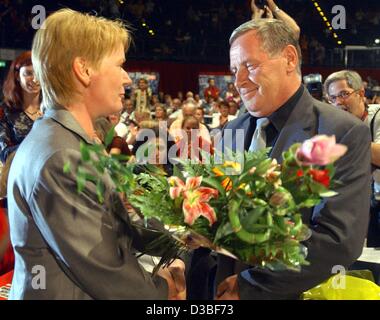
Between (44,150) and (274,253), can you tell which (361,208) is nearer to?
(274,253)

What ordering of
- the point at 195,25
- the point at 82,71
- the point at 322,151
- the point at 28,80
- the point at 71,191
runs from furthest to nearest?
the point at 195,25, the point at 28,80, the point at 82,71, the point at 71,191, the point at 322,151

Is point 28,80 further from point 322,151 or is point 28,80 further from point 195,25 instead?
point 195,25

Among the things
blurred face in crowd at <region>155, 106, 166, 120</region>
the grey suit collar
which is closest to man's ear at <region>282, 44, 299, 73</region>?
the grey suit collar

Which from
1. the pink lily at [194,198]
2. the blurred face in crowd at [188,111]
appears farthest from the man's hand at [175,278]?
the blurred face in crowd at [188,111]

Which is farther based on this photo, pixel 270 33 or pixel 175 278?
pixel 270 33

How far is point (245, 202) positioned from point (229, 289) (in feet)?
1.13

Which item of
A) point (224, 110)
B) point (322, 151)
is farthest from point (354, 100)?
point (224, 110)

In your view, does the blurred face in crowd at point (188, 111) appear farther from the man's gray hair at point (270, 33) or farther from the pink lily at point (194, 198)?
the pink lily at point (194, 198)

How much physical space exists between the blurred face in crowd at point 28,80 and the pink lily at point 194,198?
220cm

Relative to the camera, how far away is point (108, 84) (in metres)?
1.28

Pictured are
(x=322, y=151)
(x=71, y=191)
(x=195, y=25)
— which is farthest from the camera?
(x=195, y=25)

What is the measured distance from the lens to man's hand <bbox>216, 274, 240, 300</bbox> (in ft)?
4.61

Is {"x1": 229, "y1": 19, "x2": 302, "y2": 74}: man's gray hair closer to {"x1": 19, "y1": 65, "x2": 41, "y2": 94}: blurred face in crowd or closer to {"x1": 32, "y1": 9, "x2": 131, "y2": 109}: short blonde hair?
{"x1": 32, "y1": 9, "x2": 131, "y2": 109}: short blonde hair

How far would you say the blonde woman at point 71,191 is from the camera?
114cm
